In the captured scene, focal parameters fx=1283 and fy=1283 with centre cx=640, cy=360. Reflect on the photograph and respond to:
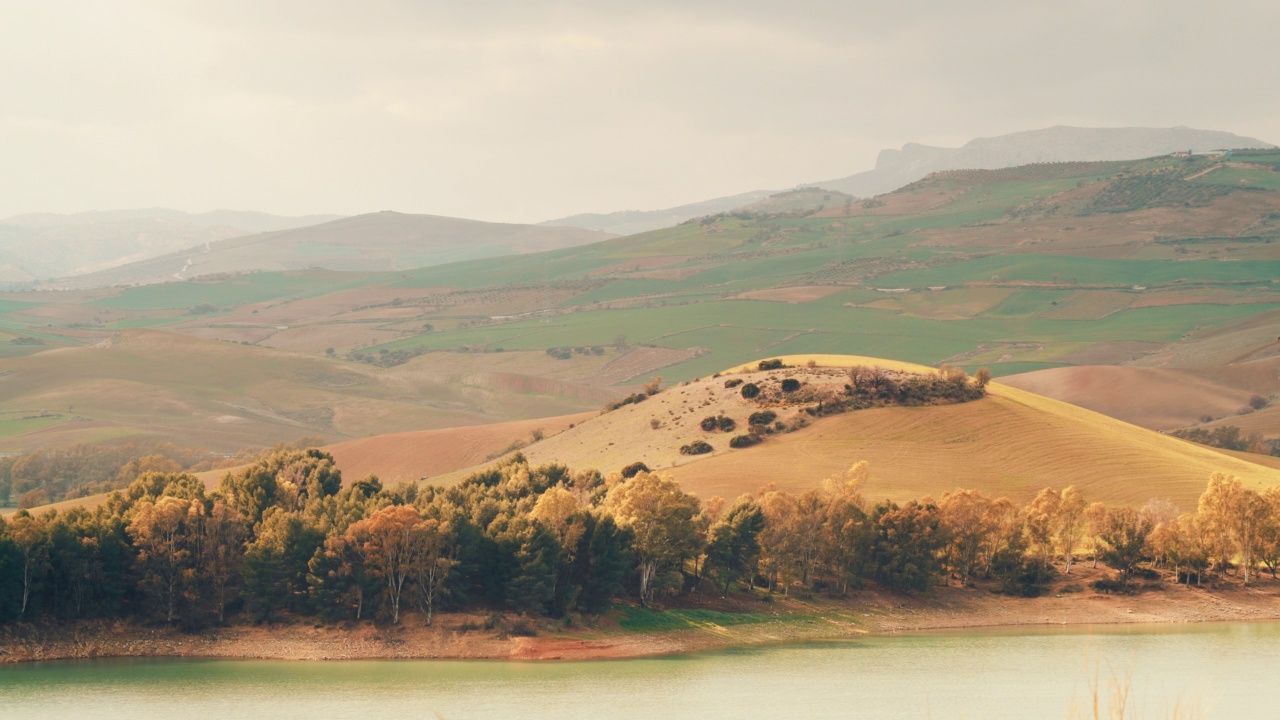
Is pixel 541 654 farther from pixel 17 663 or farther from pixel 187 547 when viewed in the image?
pixel 17 663

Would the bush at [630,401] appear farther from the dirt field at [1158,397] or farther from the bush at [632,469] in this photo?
the dirt field at [1158,397]

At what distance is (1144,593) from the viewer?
3563 inches

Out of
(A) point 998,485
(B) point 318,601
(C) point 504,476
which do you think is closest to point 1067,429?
(A) point 998,485

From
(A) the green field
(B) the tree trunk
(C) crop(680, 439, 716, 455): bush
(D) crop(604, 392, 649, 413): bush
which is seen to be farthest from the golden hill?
(B) the tree trunk

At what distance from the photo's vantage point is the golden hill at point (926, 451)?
109 m

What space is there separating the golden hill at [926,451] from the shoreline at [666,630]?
17497mm

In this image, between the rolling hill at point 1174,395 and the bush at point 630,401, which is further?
the rolling hill at point 1174,395

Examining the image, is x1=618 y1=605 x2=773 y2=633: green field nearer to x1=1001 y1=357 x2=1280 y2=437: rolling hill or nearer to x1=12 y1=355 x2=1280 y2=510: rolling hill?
x1=12 y1=355 x2=1280 y2=510: rolling hill

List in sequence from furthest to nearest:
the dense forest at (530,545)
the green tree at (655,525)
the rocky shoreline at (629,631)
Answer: the green tree at (655,525) → the dense forest at (530,545) → the rocky shoreline at (629,631)

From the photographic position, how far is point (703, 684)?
64312mm

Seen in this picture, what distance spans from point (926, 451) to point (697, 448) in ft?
69.2

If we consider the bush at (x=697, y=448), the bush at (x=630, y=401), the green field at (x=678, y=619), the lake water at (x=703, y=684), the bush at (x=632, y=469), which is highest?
the bush at (x=630, y=401)

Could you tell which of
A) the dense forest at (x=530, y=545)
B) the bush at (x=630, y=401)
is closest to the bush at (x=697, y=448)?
the dense forest at (x=530, y=545)

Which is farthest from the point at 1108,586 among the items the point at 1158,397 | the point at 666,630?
the point at 1158,397
